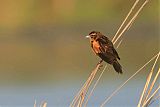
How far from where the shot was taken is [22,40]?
16094 mm

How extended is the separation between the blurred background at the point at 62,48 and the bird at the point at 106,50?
4099mm

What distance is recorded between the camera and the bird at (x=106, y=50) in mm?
5113

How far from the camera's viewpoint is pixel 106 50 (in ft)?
17.1

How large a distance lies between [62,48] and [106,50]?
10.0 metres

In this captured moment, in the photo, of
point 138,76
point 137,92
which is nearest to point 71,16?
point 138,76

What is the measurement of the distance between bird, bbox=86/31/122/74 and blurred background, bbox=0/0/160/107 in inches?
161

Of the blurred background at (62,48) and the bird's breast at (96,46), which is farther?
the blurred background at (62,48)

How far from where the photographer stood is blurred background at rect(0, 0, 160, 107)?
10820 mm

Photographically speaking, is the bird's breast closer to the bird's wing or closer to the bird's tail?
the bird's wing

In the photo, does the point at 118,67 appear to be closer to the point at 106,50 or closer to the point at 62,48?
the point at 106,50

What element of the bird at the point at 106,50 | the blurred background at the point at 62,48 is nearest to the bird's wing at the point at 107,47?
the bird at the point at 106,50

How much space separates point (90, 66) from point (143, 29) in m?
3.65

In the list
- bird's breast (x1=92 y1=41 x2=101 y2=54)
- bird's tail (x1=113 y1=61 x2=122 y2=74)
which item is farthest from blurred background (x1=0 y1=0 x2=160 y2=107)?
bird's tail (x1=113 y1=61 x2=122 y2=74)

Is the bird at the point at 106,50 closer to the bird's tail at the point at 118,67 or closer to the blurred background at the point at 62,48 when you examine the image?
the bird's tail at the point at 118,67
